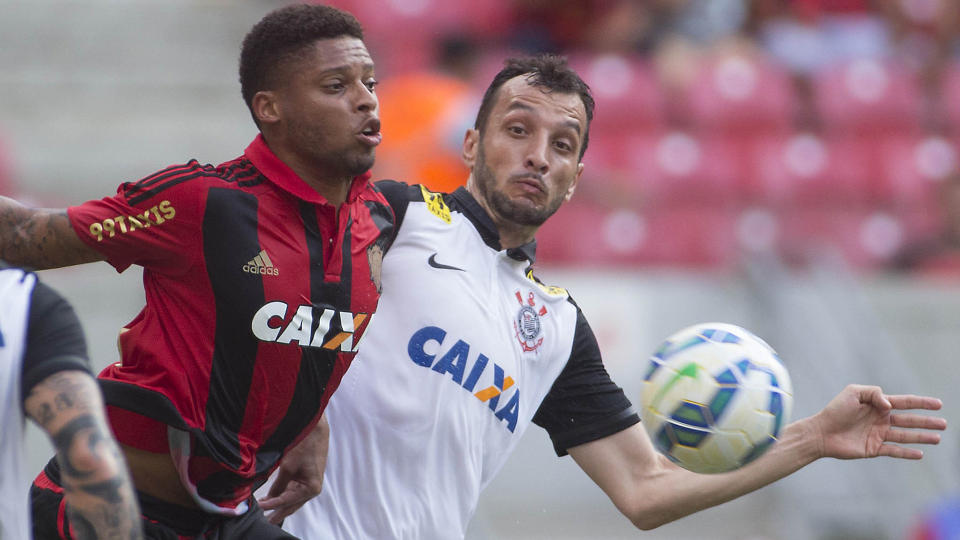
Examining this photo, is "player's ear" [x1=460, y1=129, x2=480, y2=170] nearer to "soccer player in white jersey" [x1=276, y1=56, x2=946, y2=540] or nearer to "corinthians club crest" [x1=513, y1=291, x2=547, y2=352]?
"soccer player in white jersey" [x1=276, y1=56, x2=946, y2=540]

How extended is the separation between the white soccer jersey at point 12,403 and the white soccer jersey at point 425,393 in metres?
1.47

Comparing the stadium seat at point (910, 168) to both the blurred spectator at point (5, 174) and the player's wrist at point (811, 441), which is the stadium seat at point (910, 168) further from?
the blurred spectator at point (5, 174)

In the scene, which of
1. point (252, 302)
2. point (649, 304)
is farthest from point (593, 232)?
point (252, 302)

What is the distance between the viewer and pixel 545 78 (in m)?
4.69

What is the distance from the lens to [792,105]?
1106 centimetres

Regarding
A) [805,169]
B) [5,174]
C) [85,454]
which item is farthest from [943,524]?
[5,174]

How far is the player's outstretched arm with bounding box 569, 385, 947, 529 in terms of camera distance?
171 inches

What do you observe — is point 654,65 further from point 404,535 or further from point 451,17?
point 404,535

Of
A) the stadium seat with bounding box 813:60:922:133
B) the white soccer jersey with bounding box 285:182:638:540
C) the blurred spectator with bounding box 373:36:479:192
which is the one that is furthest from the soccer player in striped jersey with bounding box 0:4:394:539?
the stadium seat with bounding box 813:60:922:133

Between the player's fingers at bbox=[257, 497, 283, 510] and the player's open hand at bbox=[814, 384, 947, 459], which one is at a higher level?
the player's open hand at bbox=[814, 384, 947, 459]

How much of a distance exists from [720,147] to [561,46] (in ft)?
5.64

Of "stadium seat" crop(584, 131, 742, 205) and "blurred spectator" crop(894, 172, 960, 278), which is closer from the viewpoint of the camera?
"blurred spectator" crop(894, 172, 960, 278)

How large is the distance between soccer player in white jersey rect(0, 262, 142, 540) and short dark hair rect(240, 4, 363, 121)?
3.62 ft

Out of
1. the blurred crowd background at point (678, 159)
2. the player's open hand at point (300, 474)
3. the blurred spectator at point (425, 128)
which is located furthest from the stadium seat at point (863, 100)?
the player's open hand at point (300, 474)
